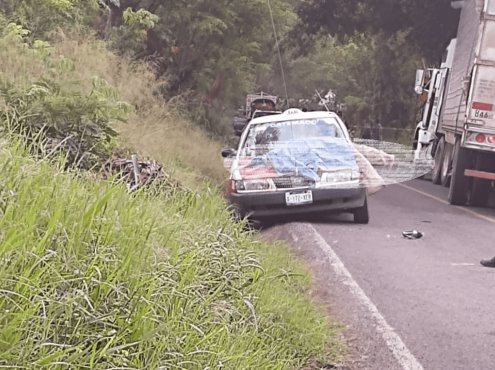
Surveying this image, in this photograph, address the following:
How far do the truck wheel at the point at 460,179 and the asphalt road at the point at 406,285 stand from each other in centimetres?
195

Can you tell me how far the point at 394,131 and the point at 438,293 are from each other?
2079cm

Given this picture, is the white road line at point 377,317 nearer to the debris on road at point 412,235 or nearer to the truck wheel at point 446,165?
the debris on road at point 412,235

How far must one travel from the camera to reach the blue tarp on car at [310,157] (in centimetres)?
1118

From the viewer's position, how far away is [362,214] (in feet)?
40.0

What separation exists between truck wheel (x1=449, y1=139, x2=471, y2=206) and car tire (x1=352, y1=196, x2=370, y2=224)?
4.14 m

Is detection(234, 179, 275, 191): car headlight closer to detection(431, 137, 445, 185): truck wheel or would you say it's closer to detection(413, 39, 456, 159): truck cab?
detection(431, 137, 445, 185): truck wheel

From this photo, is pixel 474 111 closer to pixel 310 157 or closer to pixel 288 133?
pixel 288 133

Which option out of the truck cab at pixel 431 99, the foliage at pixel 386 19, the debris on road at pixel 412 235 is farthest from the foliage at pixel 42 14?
the foliage at pixel 386 19

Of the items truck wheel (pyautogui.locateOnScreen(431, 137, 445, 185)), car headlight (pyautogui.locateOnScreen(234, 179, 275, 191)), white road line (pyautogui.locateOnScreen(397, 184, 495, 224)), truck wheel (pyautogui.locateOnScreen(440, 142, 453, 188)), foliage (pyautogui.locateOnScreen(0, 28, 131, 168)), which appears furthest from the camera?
truck wheel (pyautogui.locateOnScreen(431, 137, 445, 185))

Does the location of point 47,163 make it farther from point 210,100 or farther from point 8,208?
point 210,100

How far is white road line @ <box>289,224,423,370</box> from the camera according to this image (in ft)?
18.6

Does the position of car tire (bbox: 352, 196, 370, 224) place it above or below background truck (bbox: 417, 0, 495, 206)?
below

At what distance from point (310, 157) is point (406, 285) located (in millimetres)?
3625

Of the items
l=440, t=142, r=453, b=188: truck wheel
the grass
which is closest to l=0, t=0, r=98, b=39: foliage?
the grass
